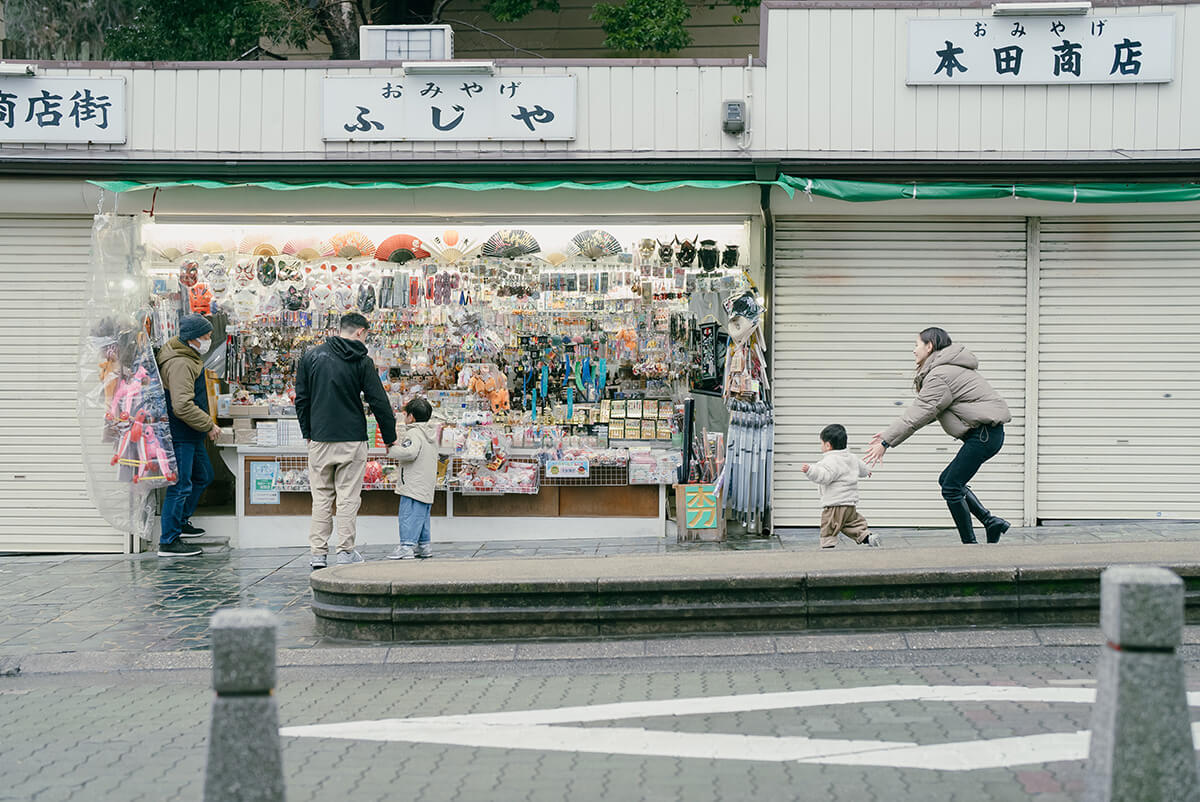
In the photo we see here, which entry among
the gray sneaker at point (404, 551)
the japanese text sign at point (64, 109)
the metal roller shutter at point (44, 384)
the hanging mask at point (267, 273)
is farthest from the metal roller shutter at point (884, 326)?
the metal roller shutter at point (44, 384)

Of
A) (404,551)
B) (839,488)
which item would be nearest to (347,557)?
(404,551)

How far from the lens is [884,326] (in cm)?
1148

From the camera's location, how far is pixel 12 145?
37.8ft

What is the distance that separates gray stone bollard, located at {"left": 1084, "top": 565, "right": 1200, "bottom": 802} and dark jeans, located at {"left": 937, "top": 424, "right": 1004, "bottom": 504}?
218 inches

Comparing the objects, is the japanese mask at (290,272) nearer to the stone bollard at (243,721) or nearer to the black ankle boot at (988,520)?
the black ankle boot at (988,520)

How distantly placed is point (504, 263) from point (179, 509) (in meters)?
3.62

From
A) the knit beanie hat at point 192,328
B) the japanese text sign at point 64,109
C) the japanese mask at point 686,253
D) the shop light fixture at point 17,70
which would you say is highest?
the shop light fixture at point 17,70

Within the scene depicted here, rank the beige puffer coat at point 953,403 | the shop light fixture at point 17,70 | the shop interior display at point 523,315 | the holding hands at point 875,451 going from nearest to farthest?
the holding hands at point 875,451 → the beige puffer coat at point 953,403 → the shop light fixture at point 17,70 → the shop interior display at point 523,315

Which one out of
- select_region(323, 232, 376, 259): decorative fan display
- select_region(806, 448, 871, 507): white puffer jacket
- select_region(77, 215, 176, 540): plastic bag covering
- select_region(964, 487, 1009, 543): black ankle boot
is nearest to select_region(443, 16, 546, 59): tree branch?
select_region(323, 232, 376, 259): decorative fan display

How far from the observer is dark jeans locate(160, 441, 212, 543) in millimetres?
11219

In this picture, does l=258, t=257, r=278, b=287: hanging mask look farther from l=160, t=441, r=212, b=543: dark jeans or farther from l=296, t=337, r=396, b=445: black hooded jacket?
l=296, t=337, r=396, b=445: black hooded jacket

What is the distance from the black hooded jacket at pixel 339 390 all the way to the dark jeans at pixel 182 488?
1.92 m

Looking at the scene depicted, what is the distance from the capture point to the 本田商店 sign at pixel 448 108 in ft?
36.8

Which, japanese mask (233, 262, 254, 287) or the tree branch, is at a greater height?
the tree branch
